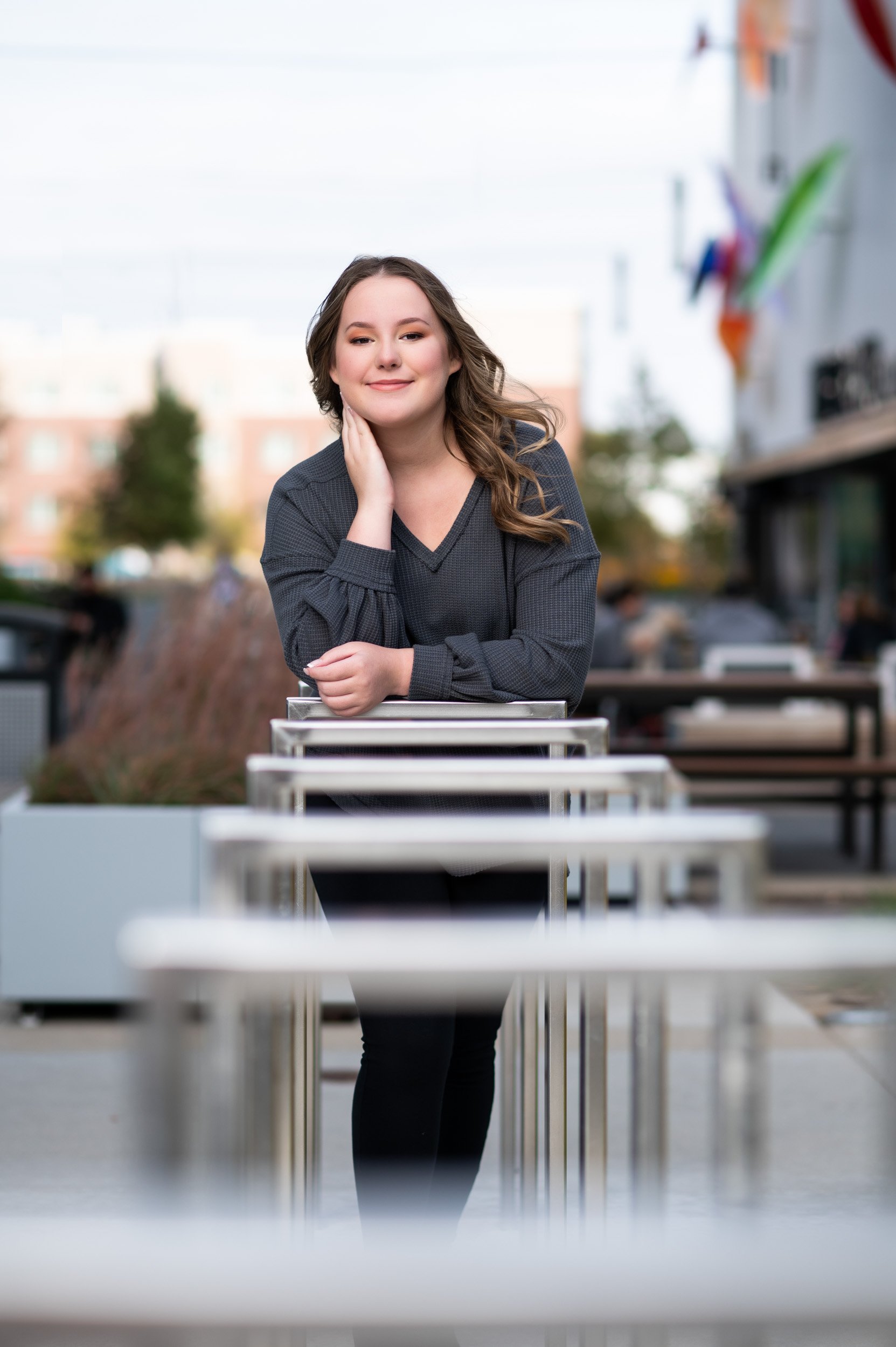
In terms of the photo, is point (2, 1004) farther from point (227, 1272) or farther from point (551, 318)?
point (551, 318)

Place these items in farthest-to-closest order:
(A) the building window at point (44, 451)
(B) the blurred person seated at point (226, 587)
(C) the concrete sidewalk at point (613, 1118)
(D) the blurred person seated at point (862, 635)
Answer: (A) the building window at point (44, 451) < (D) the blurred person seated at point (862, 635) < (B) the blurred person seated at point (226, 587) < (C) the concrete sidewalk at point (613, 1118)

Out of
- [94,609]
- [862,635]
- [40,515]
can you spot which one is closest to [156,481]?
[94,609]

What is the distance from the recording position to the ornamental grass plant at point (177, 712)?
4.98m

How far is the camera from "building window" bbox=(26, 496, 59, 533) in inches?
3196

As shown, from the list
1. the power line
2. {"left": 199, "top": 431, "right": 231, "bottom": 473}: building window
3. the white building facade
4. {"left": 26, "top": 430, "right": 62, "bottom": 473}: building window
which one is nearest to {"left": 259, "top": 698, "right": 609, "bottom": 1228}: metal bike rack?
the white building facade

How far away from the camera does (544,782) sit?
1688 mm

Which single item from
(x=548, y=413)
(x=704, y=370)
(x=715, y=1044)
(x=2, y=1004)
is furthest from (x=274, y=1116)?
(x=704, y=370)

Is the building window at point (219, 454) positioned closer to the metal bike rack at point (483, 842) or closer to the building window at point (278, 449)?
the building window at point (278, 449)

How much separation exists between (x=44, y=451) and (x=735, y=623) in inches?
2825

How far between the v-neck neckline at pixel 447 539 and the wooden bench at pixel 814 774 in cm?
528

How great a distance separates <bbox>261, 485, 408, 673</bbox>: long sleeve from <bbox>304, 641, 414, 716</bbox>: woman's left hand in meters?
0.06

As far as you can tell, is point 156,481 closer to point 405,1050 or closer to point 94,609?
point 94,609

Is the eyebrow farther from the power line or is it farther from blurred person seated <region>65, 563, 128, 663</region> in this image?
the power line

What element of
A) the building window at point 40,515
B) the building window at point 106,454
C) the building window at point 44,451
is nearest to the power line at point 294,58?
the building window at point 106,454
